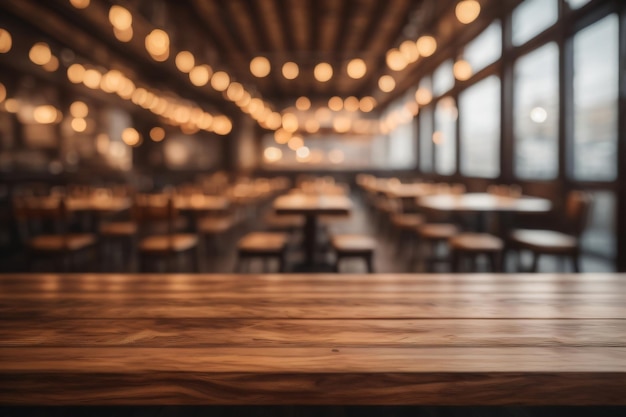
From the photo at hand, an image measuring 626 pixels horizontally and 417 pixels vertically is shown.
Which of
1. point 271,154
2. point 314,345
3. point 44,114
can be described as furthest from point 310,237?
point 271,154

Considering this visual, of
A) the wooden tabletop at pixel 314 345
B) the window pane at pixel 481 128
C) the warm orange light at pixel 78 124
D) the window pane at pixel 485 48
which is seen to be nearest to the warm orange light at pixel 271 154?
the warm orange light at pixel 78 124

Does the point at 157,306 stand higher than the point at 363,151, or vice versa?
the point at 363,151

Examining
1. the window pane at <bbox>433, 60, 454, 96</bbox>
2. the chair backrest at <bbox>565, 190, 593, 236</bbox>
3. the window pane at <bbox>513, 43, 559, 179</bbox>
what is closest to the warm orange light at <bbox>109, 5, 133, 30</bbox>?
the chair backrest at <bbox>565, 190, 593, 236</bbox>

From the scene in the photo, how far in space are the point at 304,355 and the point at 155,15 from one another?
8.48m

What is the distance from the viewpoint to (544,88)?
701 centimetres

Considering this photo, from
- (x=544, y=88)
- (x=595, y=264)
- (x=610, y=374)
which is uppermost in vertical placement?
(x=544, y=88)

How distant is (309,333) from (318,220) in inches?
275

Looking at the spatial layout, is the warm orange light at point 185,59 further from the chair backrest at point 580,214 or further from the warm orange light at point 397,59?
the chair backrest at point 580,214

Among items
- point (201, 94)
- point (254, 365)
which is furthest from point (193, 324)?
point (201, 94)

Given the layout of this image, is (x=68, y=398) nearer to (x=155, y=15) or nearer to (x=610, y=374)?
(x=610, y=374)

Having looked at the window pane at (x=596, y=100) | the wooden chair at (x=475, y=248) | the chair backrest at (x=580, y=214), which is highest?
the window pane at (x=596, y=100)

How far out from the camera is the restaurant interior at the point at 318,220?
→ 1.28m

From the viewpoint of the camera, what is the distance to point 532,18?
7.25 m

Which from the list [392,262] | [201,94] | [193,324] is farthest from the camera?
[201,94]
